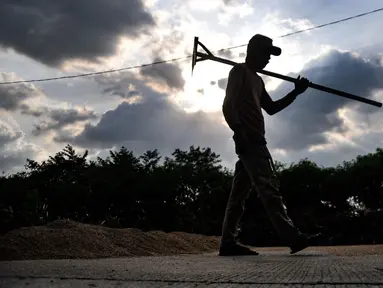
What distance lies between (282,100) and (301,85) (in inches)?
10.8

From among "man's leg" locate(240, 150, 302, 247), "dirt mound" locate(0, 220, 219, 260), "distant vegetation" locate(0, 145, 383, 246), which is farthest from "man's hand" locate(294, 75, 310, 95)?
"distant vegetation" locate(0, 145, 383, 246)

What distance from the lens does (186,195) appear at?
4019 cm

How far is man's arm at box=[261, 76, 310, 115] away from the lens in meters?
5.80

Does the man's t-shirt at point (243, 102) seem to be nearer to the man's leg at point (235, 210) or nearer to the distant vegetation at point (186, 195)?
the man's leg at point (235, 210)

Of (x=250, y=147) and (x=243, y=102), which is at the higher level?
(x=243, y=102)

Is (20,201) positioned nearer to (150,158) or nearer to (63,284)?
(150,158)

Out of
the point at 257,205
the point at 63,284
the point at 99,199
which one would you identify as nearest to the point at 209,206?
the point at 257,205

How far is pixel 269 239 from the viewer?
28922 mm

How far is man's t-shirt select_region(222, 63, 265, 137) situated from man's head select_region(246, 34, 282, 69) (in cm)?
15

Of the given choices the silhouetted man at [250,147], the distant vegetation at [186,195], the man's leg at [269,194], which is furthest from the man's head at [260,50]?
the distant vegetation at [186,195]

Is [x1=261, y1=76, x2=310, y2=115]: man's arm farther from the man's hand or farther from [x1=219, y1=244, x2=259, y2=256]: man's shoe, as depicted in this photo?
[x1=219, y1=244, x2=259, y2=256]: man's shoe

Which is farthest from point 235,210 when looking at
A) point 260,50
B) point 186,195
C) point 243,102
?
point 186,195

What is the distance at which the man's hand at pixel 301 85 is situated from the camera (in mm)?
5770

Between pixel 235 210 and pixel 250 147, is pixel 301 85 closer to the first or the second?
pixel 250 147
